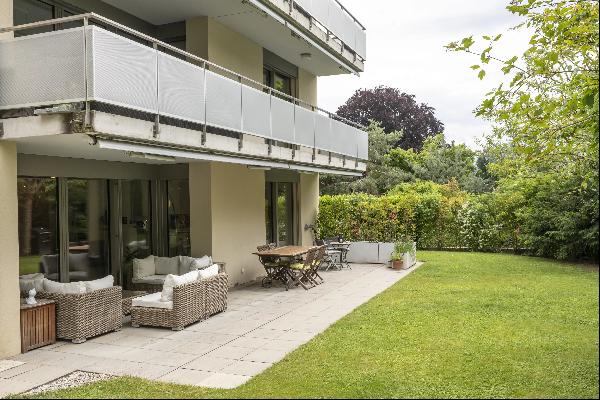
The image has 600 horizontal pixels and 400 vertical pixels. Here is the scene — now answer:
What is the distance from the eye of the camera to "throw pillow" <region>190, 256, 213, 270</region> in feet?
37.9

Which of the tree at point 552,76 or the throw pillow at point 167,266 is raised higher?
the tree at point 552,76

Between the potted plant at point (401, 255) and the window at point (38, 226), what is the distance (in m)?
9.80

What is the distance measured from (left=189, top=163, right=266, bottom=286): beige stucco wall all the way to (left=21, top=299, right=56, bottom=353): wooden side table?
4545 mm

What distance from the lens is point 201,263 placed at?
Answer: 11648 millimetres

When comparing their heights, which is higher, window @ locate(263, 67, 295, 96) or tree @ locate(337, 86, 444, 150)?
tree @ locate(337, 86, 444, 150)

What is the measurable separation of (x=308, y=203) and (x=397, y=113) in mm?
29189

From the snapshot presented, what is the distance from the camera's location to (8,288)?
7793mm

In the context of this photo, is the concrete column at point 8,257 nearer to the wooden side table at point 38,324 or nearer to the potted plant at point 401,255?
the wooden side table at point 38,324

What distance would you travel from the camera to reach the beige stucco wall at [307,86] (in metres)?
18.3

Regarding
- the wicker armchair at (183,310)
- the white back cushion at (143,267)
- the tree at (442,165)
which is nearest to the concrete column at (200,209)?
the white back cushion at (143,267)

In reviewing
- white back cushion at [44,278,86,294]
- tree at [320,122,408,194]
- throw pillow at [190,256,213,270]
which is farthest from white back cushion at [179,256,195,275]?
tree at [320,122,408,194]

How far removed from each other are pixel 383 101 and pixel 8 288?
42234 millimetres

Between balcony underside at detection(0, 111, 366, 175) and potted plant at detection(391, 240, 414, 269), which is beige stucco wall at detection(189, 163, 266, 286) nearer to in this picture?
balcony underside at detection(0, 111, 366, 175)

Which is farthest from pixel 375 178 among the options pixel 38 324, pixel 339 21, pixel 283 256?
pixel 38 324
